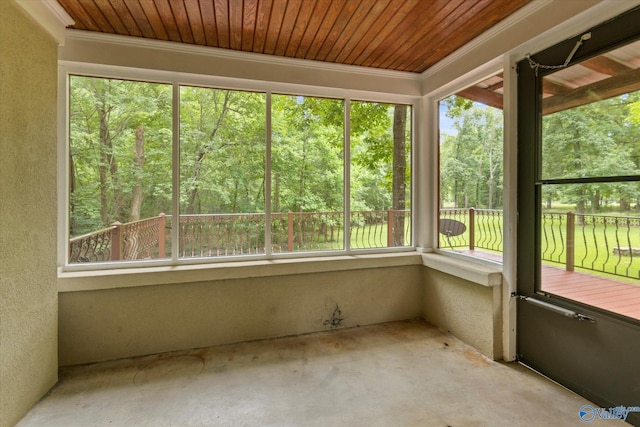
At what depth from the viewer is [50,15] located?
203cm

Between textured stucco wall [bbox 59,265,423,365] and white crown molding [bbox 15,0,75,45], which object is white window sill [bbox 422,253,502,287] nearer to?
textured stucco wall [bbox 59,265,423,365]

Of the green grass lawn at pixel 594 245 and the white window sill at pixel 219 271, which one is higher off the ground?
the green grass lawn at pixel 594 245

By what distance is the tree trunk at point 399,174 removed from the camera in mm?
3430

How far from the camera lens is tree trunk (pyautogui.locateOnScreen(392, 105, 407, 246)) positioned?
343 cm

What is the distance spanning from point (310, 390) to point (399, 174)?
93.7 inches

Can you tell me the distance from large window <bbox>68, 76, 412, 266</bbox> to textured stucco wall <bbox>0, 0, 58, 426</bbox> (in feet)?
1.51

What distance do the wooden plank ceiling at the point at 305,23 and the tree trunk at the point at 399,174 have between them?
0.81m

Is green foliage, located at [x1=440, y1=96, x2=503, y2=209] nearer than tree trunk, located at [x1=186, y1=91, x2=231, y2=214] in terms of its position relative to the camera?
Yes

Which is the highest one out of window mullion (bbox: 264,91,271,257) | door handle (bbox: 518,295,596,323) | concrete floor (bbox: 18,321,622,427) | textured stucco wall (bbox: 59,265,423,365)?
window mullion (bbox: 264,91,271,257)

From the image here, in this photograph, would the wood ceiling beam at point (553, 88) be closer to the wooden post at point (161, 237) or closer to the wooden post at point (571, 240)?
the wooden post at point (571, 240)

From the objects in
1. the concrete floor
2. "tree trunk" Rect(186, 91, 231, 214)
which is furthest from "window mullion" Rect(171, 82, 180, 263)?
the concrete floor

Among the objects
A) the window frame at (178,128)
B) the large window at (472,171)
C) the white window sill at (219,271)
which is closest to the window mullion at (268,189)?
the window frame at (178,128)

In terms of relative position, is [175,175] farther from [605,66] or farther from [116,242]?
[605,66]

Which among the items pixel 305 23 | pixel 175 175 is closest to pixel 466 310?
pixel 305 23
